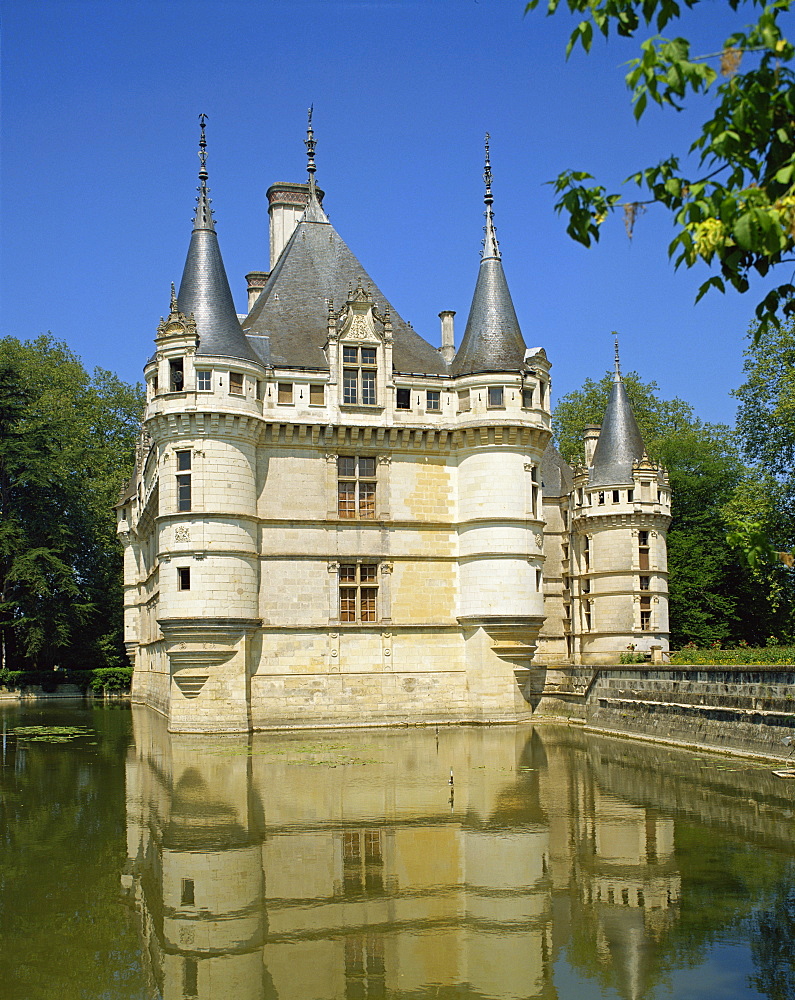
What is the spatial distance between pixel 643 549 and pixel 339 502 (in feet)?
49.5

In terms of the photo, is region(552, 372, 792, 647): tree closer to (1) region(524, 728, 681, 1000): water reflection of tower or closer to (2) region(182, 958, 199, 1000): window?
(1) region(524, 728, 681, 1000): water reflection of tower

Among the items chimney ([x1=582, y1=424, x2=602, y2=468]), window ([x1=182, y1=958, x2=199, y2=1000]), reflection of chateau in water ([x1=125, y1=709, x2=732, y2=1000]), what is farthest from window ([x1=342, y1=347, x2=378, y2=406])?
window ([x1=182, y1=958, x2=199, y2=1000])

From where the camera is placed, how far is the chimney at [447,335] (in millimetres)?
32969

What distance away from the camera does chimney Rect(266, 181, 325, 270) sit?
121 feet

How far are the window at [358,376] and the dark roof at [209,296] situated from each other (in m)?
2.65

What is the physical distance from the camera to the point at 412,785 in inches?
694

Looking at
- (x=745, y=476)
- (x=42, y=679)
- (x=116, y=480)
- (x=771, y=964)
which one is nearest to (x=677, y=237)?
(x=771, y=964)

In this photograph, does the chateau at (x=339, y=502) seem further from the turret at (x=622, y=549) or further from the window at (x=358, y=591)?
the turret at (x=622, y=549)

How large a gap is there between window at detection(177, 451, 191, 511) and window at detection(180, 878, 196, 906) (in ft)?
52.7

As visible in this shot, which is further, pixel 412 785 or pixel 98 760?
pixel 98 760

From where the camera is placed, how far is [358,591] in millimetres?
28344

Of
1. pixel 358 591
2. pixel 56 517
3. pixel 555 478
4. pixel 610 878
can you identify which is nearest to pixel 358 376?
pixel 358 591

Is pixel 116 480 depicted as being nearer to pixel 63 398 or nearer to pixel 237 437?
pixel 63 398

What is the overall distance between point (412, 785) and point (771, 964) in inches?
387
